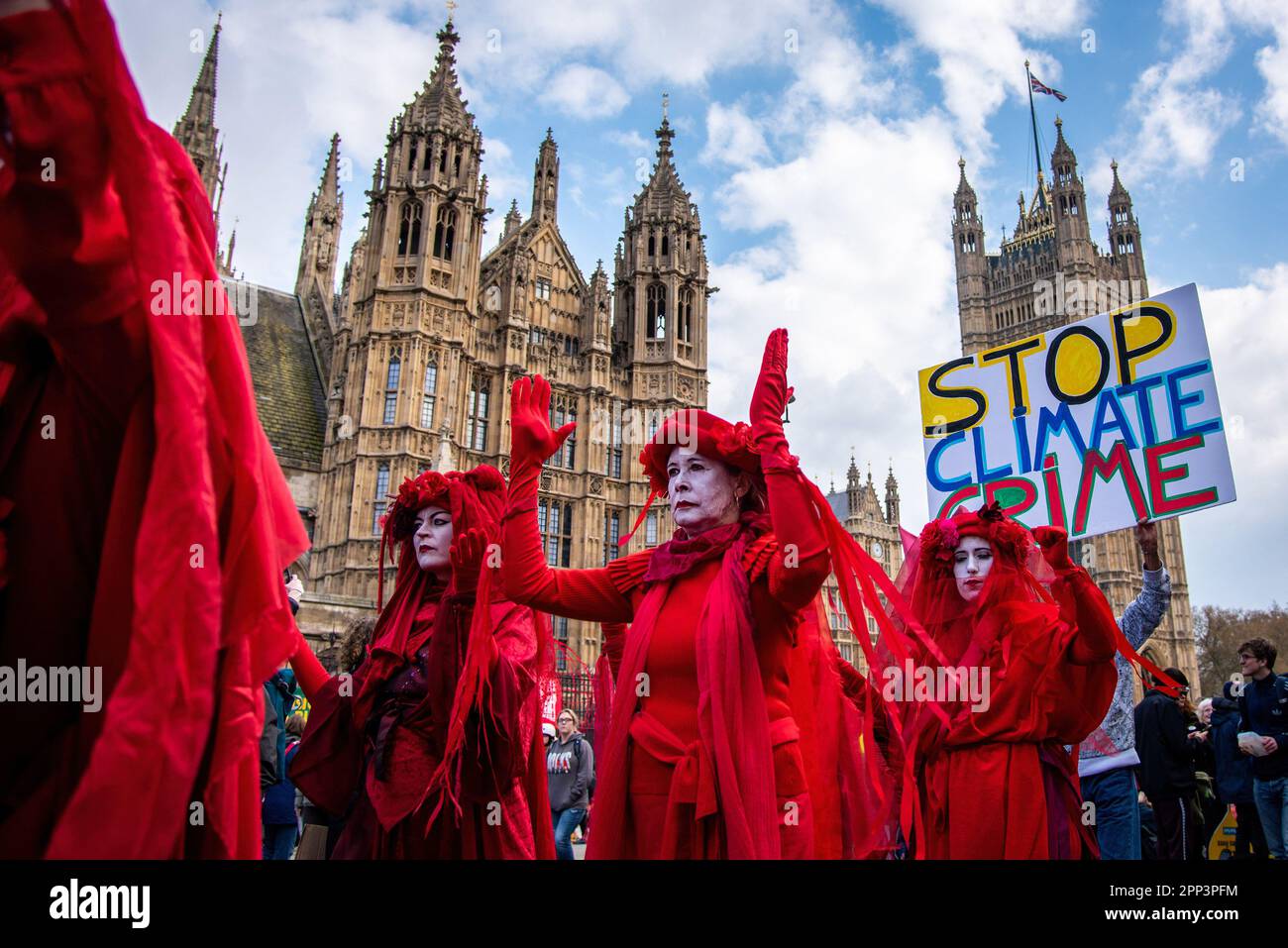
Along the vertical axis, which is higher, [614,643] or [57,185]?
[57,185]

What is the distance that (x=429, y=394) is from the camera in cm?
2683

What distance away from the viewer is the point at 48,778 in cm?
155

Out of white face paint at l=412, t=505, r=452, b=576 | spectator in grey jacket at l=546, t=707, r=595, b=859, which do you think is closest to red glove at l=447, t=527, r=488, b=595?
white face paint at l=412, t=505, r=452, b=576

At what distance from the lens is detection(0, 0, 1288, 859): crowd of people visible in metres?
1.50

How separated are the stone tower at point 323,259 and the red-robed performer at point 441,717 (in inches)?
1099

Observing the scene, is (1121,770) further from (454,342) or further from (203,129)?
(203,129)

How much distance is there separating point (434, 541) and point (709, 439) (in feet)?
4.76

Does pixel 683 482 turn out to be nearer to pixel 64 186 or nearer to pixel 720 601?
pixel 720 601

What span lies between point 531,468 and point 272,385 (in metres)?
28.5

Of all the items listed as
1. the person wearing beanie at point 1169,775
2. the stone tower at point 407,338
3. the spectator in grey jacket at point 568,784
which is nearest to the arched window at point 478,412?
the stone tower at point 407,338

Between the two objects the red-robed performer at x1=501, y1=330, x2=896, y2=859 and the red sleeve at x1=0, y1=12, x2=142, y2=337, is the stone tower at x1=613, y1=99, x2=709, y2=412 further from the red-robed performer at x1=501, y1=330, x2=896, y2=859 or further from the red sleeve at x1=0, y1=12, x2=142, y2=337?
the red sleeve at x1=0, y1=12, x2=142, y2=337

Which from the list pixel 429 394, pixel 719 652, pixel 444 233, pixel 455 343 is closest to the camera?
pixel 719 652

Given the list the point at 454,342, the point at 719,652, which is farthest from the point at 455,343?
the point at 719,652
